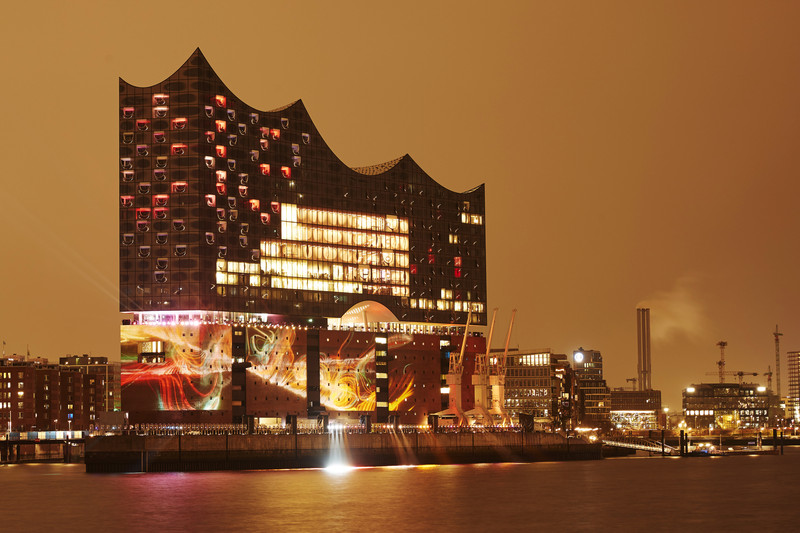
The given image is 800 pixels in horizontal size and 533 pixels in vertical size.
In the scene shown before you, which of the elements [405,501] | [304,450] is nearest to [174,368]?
[304,450]

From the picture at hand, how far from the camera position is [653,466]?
619 ft

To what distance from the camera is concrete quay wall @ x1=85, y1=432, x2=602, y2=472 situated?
549 feet

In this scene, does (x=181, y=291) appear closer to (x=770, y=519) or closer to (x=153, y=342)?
(x=153, y=342)

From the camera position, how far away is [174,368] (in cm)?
19488

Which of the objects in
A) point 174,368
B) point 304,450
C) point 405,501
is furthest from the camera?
point 174,368

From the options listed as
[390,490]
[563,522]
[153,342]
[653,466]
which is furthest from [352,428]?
[563,522]

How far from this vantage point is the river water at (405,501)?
10069cm

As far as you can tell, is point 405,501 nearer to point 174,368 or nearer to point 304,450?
point 304,450

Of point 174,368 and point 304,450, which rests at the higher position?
point 174,368

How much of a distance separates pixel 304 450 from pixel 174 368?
3004cm

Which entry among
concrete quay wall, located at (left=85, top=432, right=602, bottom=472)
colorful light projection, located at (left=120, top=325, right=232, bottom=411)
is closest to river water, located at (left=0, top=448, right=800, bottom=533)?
concrete quay wall, located at (left=85, top=432, right=602, bottom=472)

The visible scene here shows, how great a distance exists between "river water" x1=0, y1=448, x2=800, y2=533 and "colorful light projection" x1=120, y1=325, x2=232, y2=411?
28.3 meters

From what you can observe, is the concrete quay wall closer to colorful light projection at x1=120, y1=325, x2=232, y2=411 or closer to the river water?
the river water

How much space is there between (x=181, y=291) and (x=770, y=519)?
115m
